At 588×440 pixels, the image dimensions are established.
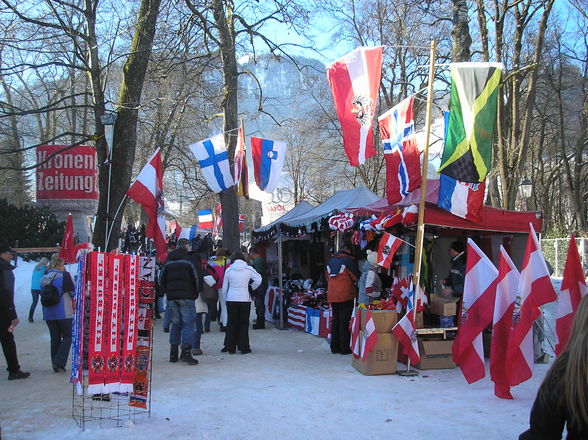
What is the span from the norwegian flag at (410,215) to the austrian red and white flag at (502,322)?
6.93 ft

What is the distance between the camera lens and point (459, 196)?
7.98 meters

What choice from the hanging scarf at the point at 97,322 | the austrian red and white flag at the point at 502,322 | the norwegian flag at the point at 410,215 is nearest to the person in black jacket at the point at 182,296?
the hanging scarf at the point at 97,322

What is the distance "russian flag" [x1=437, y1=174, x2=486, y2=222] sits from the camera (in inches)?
313

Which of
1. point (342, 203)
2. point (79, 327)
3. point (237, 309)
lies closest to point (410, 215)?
point (237, 309)

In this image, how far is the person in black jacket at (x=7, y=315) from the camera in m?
6.90

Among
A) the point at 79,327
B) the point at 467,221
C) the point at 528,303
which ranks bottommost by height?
the point at 79,327

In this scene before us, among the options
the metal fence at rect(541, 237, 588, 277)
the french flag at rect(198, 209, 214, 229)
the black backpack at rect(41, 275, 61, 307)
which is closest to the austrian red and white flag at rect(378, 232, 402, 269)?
the black backpack at rect(41, 275, 61, 307)

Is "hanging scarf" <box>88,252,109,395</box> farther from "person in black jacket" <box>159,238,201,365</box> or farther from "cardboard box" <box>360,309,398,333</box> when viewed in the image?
"cardboard box" <box>360,309,398,333</box>

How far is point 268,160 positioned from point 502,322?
23.3 feet

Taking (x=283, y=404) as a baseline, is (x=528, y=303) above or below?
above

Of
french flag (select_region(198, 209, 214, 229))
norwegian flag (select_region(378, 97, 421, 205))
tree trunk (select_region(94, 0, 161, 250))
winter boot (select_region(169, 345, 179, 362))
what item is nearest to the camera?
norwegian flag (select_region(378, 97, 421, 205))

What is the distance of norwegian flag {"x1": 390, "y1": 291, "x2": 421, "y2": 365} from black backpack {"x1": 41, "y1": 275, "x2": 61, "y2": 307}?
4.58 metres

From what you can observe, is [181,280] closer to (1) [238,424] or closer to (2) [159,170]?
(2) [159,170]

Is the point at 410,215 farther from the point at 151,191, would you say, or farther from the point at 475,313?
the point at 151,191
